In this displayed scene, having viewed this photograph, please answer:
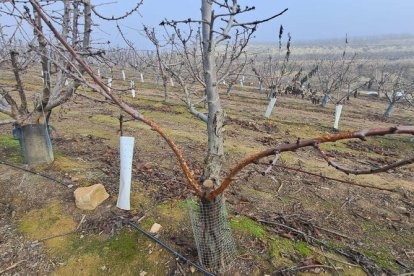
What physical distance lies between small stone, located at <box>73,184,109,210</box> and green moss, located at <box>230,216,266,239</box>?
1804 millimetres

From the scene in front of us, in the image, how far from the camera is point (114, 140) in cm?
771

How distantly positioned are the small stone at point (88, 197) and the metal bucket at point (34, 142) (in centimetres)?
143

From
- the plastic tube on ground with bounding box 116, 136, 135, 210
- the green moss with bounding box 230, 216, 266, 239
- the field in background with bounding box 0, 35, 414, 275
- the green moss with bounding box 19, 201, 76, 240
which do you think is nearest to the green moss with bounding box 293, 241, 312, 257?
the field in background with bounding box 0, 35, 414, 275

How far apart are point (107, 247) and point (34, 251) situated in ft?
2.61

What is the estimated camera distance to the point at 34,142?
494 cm

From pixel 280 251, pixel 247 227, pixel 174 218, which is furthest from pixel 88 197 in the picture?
pixel 280 251

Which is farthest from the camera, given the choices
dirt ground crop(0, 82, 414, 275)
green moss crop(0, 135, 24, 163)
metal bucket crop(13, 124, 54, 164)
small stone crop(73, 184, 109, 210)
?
green moss crop(0, 135, 24, 163)

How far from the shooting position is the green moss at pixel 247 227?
12.1 feet

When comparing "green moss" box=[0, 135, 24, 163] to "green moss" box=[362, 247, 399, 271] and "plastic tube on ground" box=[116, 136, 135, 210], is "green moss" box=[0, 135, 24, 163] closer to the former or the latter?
"plastic tube on ground" box=[116, 136, 135, 210]

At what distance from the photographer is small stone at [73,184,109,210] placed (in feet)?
12.9

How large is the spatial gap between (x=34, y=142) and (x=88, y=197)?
176cm

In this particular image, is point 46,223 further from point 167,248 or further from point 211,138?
point 211,138

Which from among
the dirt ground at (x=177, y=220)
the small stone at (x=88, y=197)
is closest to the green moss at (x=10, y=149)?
the dirt ground at (x=177, y=220)

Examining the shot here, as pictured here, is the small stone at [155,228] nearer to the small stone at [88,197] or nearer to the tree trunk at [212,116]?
the small stone at [88,197]
